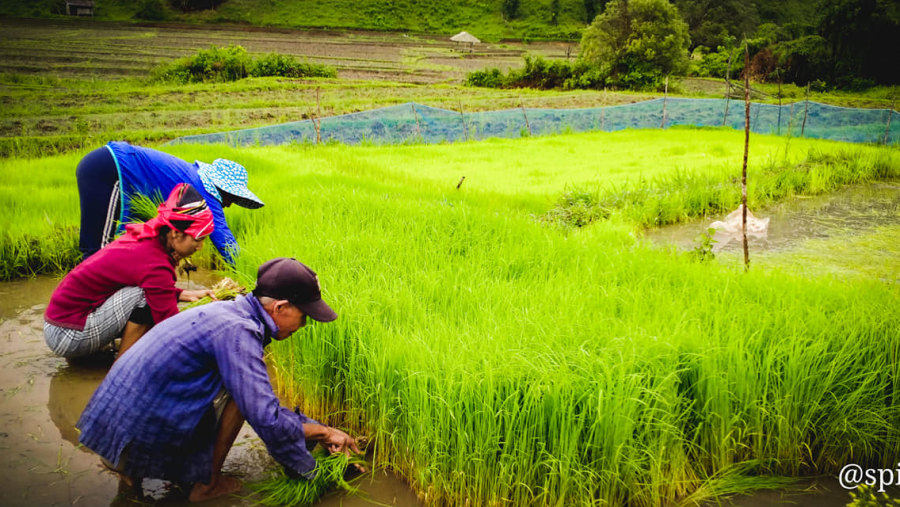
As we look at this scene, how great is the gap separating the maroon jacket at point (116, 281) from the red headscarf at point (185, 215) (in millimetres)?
116

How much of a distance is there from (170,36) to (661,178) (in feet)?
110

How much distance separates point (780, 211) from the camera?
7133mm

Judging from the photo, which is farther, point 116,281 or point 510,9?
point 510,9

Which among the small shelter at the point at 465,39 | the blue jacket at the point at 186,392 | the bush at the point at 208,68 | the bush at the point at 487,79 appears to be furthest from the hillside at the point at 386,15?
the blue jacket at the point at 186,392

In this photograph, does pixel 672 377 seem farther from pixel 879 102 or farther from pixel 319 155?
pixel 879 102

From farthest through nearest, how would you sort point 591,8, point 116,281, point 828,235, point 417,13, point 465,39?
point 417,13
point 591,8
point 465,39
point 828,235
point 116,281

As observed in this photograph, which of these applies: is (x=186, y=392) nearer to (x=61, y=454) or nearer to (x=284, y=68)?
(x=61, y=454)

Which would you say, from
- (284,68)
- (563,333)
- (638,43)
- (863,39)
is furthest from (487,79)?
(563,333)

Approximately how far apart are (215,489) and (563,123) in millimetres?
13741

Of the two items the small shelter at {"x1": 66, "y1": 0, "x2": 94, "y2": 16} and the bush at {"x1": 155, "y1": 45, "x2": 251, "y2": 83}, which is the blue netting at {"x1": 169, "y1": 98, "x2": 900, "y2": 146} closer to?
the bush at {"x1": 155, "y1": 45, "x2": 251, "y2": 83}

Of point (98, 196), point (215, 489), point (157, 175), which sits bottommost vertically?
point (215, 489)

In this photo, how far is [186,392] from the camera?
6.76 feet

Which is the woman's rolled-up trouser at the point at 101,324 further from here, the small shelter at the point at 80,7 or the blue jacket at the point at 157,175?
the small shelter at the point at 80,7

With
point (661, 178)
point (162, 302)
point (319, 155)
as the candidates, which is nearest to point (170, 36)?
point (319, 155)
